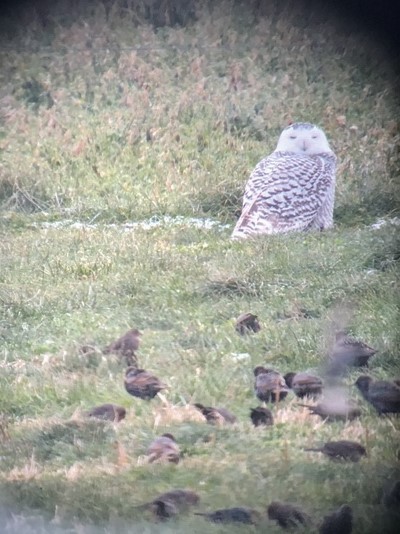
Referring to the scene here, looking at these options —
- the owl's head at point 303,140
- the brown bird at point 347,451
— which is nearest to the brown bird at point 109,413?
the brown bird at point 347,451

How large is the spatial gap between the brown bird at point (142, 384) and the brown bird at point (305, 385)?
1.34 feet

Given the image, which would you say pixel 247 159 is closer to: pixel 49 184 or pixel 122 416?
pixel 49 184

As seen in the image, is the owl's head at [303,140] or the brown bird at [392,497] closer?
the brown bird at [392,497]

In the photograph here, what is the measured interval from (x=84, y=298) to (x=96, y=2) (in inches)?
40.0

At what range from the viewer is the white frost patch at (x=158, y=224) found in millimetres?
3188

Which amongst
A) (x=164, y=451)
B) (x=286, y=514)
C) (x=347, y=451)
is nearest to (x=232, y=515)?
(x=286, y=514)

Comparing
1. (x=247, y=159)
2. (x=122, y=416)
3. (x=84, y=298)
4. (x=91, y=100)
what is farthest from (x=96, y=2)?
(x=122, y=416)

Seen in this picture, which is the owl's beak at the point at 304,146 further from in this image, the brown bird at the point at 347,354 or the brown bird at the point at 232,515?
the brown bird at the point at 232,515

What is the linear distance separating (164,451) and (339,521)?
0.58 m

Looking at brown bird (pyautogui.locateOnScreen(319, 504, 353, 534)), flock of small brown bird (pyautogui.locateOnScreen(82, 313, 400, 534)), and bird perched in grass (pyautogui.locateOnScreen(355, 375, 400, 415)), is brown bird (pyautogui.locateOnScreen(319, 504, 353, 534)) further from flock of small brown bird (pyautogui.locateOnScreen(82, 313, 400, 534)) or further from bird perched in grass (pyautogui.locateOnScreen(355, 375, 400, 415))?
bird perched in grass (pyautogui.locateOnScreen(355, 375, 400, 415))

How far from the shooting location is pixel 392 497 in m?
2.90

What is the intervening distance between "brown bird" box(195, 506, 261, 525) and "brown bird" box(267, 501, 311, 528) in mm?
65

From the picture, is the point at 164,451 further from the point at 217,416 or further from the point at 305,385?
the point at 305,385

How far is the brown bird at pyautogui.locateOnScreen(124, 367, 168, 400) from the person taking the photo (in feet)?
9.73
